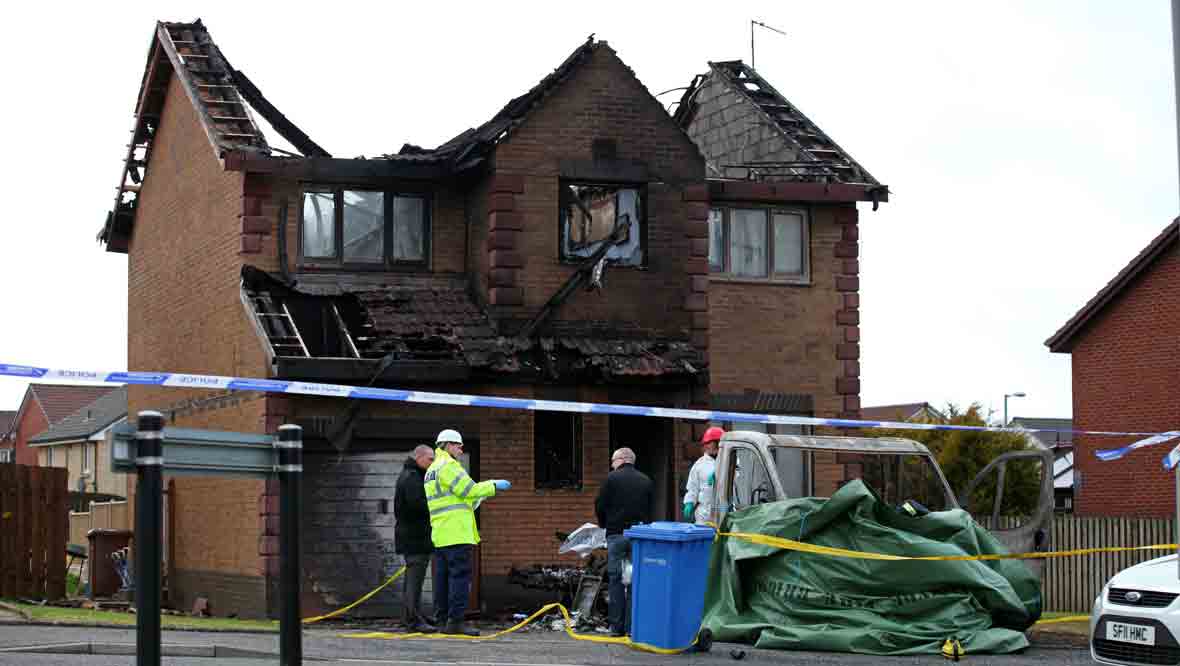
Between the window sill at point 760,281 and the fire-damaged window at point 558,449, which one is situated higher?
the window sill at point 760,281

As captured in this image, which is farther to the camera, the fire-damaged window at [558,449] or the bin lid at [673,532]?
the fire-damaged window at [558,449]

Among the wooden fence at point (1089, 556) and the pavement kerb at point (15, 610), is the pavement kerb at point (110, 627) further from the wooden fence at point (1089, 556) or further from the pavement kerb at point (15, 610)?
the wooden fence at point (1089, 556)

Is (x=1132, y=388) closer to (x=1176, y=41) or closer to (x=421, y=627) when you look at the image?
(x=421, y=627)

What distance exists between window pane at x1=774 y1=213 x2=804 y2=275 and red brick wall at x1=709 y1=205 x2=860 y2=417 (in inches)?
7.8

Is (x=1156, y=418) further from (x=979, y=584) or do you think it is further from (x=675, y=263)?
(x=979, y=584)

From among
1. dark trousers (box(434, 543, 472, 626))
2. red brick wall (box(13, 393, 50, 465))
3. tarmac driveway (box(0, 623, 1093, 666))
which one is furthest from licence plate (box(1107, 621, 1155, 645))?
red brick wall (box(13, 393, 50, 465))

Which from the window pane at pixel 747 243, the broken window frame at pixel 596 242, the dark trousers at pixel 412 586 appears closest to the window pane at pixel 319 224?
the broken window frame at pixel 596 242

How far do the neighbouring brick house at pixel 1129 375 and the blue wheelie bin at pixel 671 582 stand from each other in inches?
951

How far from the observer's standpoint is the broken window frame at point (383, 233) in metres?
24.3

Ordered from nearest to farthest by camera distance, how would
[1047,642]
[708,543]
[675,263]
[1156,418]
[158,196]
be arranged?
[708,543]
[1047,642]
[675,263]
[158,196]
[1156,418]

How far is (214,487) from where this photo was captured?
25156 millimetres

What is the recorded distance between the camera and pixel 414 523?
18625mm

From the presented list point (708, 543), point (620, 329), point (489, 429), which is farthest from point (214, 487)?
point (708, 543)

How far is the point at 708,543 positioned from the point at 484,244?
10.1m
